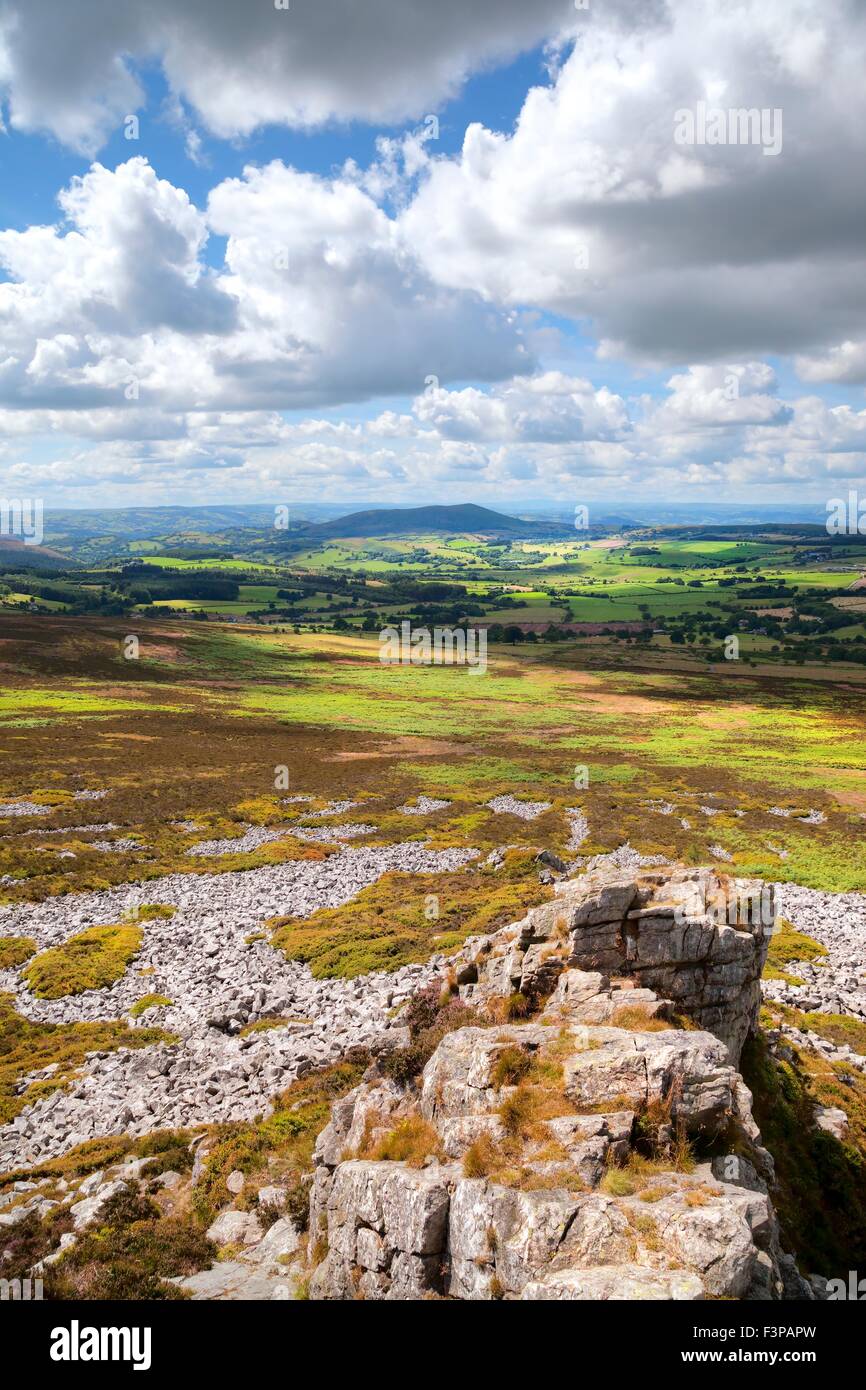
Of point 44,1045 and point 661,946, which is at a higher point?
point 661,946

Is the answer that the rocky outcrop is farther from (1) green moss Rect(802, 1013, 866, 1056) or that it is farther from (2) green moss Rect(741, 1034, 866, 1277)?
(1) green moss Rect(802, 1013, 866, 1056)

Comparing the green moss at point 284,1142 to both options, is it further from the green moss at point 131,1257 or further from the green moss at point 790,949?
the green moss at point 790,949

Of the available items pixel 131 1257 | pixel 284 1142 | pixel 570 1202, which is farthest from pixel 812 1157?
pixel 131 1257

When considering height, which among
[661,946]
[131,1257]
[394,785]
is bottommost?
[394,785]

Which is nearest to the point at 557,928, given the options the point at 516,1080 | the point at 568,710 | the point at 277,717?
the point at 516,1080

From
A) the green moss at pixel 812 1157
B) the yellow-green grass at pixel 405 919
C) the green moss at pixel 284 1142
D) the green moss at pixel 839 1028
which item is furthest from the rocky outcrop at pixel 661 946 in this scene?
the yellow-green grass at pixel 405 919

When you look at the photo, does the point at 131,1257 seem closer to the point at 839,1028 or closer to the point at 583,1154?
the point at 583,1154
